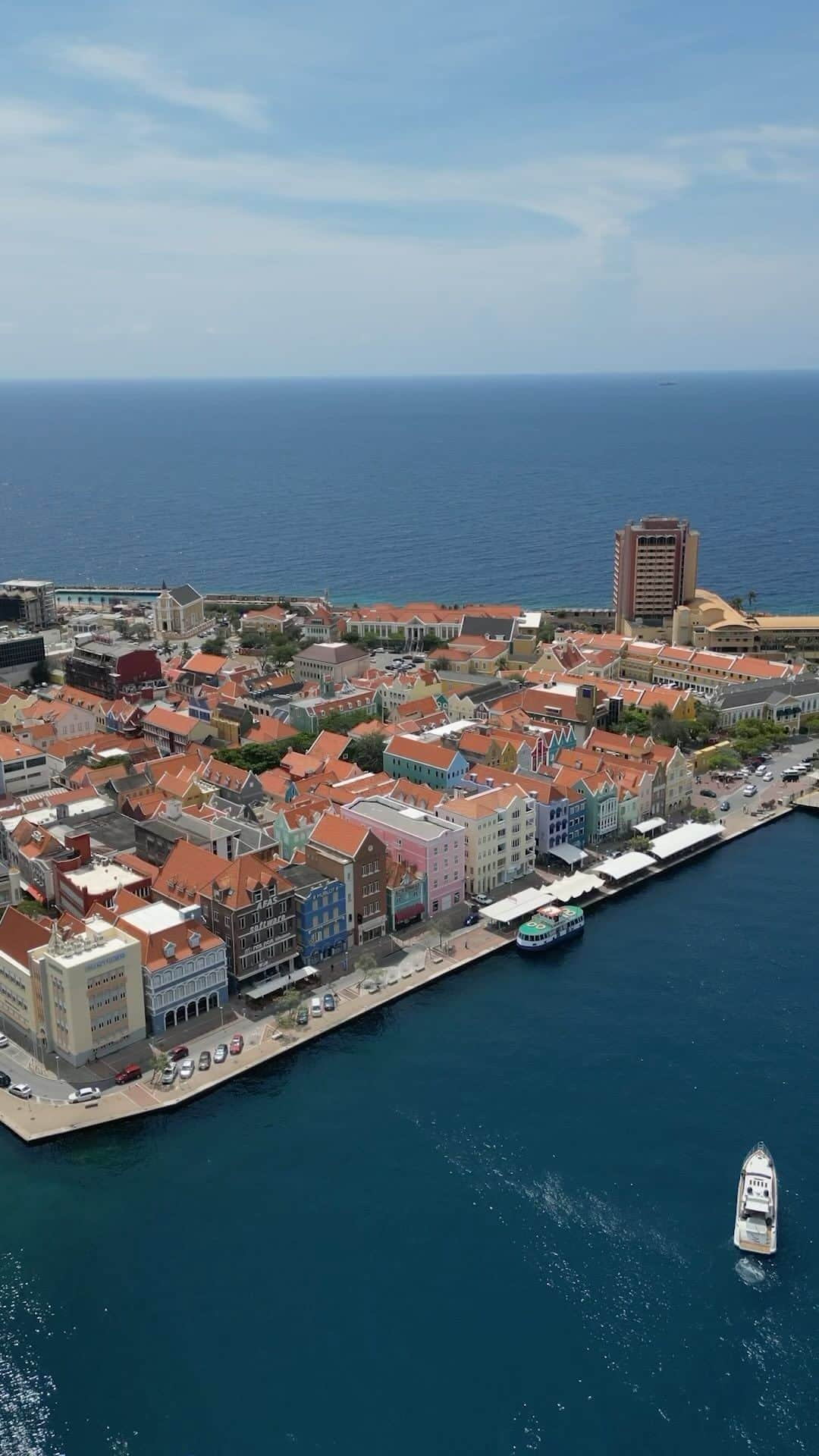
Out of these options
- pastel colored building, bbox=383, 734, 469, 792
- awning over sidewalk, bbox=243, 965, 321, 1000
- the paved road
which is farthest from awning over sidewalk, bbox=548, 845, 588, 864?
awning over sidewalk, bbox=243, 965, 321, 1000

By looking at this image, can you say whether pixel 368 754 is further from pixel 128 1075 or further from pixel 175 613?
pixel 175 613

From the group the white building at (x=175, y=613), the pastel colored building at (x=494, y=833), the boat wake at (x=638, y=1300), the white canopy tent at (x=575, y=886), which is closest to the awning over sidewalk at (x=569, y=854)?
the white canopy tent at (x=575, y=886)

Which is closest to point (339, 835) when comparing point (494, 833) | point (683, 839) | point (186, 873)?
point (186, 873)

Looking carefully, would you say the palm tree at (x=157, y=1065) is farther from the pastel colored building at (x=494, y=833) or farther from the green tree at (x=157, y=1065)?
the pastel colored building at (x=494, y=833)

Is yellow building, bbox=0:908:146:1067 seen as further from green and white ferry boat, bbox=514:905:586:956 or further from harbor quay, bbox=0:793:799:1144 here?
green and white ferry boat, bbox=514:905:586:956

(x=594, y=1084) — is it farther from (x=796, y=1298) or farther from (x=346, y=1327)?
(x=346, y=1327)
